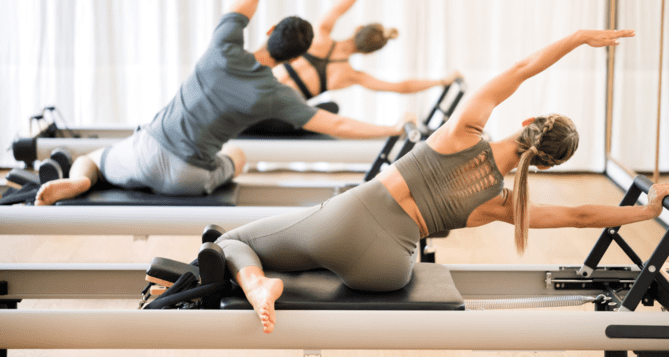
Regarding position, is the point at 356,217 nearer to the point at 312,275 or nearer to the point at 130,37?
the point at 312,275

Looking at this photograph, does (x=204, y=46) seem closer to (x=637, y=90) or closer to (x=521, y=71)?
(x=637, y=90)

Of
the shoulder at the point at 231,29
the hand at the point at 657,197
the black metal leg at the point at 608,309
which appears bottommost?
the black metal leg at the point at 608,309

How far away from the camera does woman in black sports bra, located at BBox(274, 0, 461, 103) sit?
3295mm

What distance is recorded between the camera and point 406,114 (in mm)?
2633

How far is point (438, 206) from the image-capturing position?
1.60 metres

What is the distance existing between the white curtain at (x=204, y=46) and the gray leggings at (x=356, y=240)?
3.14 m

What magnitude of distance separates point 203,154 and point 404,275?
4.00 feet

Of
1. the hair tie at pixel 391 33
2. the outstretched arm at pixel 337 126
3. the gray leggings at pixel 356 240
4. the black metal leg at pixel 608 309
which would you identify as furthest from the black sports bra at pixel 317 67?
the black metal leg at pixel 608 309

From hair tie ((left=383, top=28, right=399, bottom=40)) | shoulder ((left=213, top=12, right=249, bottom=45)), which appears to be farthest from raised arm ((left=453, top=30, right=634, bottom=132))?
hair tie ((left=383, top=28, right=399, bottom=40))

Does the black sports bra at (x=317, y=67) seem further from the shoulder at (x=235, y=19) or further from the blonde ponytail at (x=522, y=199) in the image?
the blonde ponytail at (x=522, y=199)

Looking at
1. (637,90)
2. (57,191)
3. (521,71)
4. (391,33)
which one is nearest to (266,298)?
(521,71)

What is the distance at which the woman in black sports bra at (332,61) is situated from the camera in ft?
10.8

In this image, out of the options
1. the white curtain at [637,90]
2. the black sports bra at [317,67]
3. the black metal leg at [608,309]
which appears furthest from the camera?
the white curtain at [637,90]

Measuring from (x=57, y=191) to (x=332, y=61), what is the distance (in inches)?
62.4
